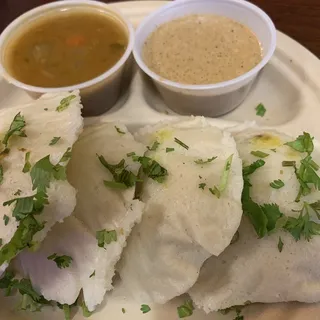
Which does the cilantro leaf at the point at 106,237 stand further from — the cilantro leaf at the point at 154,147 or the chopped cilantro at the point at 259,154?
the chopped cilantro at the point at 259,154

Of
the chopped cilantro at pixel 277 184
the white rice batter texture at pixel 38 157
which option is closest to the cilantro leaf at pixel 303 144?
the chopped cilantro at pixel 277 184

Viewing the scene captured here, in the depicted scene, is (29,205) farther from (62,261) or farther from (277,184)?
(277,184)

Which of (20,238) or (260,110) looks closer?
(20,238)

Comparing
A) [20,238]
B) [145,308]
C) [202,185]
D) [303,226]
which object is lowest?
[145,308]

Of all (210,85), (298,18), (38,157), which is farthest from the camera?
(298,18)

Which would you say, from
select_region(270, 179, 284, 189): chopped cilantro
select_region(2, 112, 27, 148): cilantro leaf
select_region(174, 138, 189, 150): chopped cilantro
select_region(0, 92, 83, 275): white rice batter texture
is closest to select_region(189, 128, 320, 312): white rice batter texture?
select_region(270, 179, 284, 189): chopped cilantro

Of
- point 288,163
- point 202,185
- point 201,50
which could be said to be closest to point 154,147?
point 202,185
